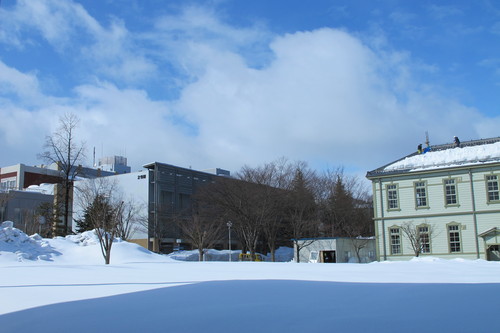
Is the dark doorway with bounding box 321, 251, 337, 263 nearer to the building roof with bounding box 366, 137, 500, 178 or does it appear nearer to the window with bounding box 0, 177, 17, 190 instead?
the building roof with bounding box 366, 137, 500, 178

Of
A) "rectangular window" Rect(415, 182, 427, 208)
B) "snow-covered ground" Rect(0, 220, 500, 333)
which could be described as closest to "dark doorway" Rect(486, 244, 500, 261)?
"rectangular window" Rect(415, 182, 427, 208)

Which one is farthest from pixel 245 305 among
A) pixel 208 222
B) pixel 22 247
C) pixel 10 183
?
pixel 10 183

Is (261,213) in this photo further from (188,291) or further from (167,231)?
(188,291)

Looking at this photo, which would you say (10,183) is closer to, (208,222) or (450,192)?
(208,222)

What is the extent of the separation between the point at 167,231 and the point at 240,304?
49.2 m

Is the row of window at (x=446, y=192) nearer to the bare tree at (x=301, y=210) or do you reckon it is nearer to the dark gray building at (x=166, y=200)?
the bare tree at (x=301, y=210)

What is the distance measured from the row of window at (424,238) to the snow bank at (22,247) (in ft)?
73.7

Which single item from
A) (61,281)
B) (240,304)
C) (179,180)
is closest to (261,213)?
(179,180)

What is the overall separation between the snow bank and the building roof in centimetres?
2202

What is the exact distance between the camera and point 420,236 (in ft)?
113

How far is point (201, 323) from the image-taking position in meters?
6.91

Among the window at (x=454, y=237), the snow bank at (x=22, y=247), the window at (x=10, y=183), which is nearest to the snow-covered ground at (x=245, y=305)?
the snow bank at (x=22, y=247)

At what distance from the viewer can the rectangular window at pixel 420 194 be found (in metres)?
34.8

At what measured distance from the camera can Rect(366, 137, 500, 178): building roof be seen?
33500mm
